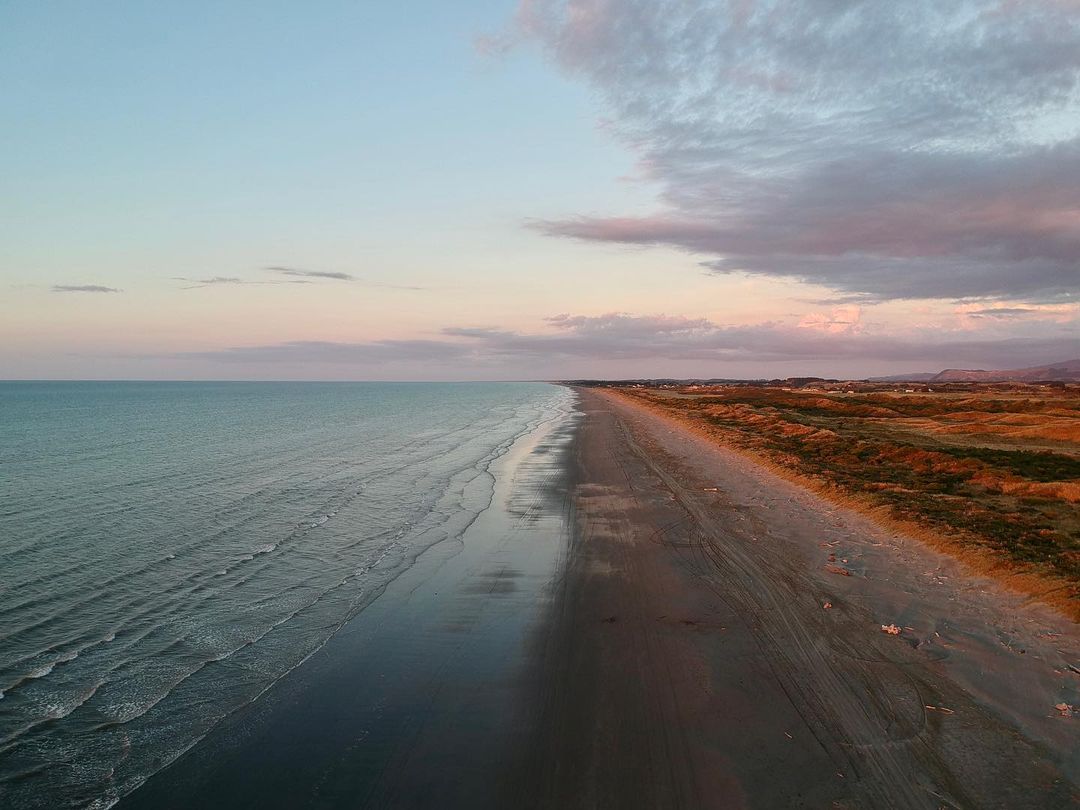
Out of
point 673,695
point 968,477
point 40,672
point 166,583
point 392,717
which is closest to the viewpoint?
point 392,717

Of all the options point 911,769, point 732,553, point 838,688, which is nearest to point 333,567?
point 732,553

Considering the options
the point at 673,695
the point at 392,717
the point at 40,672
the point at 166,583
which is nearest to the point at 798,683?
the point at 673,695

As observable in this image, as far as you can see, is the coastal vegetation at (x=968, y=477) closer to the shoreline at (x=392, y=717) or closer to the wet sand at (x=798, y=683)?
the wet sand at (x=798, y=683)

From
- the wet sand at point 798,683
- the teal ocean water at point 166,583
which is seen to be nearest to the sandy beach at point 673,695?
the wet sand at point 798,683

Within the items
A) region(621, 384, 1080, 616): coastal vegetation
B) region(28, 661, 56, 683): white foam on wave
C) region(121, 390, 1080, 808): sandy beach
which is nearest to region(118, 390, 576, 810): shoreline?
region(121, 390, 1080, 808): sandy beach

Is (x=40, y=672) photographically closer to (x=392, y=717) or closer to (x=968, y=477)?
(x=392, y=717)

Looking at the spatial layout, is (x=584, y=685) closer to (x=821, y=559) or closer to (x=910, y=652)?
(x=910, y=652)

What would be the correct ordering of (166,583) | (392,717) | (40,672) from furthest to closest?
(166,583)
(40,672)
(392,717)
